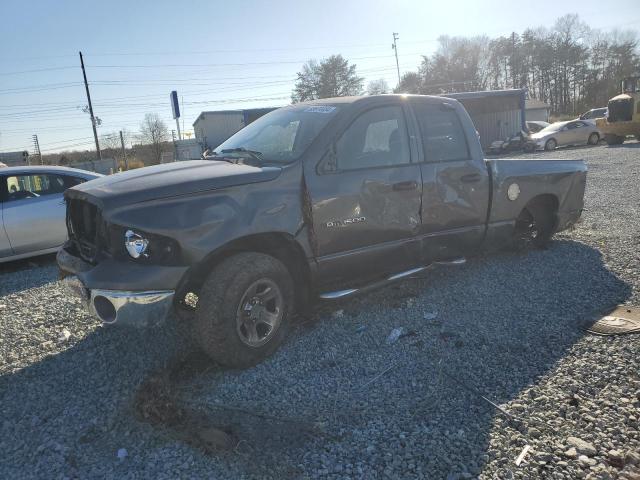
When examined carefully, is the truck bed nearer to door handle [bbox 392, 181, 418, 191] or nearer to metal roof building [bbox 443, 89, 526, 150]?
door handle [bbox 392, 181, 418, 191]

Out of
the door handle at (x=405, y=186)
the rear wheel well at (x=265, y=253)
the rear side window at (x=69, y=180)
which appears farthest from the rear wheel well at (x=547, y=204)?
the rear side window at (x=69, y=180)

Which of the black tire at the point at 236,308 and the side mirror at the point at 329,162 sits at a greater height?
the side mirror at the point at 329,162

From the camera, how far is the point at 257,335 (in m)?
3.46

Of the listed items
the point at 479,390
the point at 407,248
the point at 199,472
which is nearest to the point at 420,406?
the point at 479,390

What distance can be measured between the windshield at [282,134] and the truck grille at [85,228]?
51.9 inches

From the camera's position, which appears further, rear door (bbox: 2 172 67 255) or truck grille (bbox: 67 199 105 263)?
Answer: rear door (bbox: 2 172 67 255)

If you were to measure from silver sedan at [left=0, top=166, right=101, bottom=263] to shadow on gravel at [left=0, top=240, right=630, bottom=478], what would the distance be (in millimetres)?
3339

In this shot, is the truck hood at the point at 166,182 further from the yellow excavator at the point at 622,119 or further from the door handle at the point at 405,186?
the yellow excavator at the point at 622,119

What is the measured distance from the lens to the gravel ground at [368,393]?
2477mm

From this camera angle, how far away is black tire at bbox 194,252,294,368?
3211 mm

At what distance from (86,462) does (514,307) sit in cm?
354

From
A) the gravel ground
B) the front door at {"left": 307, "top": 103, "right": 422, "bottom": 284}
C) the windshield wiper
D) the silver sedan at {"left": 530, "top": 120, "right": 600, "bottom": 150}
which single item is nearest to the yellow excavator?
the silver sedan at {"left": 530, "top": 120, "right": 600, "bottom": 150}

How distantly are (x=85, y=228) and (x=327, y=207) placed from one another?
5.98 ft

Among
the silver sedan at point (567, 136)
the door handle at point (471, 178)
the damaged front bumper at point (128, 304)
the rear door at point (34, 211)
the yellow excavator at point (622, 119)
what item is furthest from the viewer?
the silver sedan at point (567, 136)
